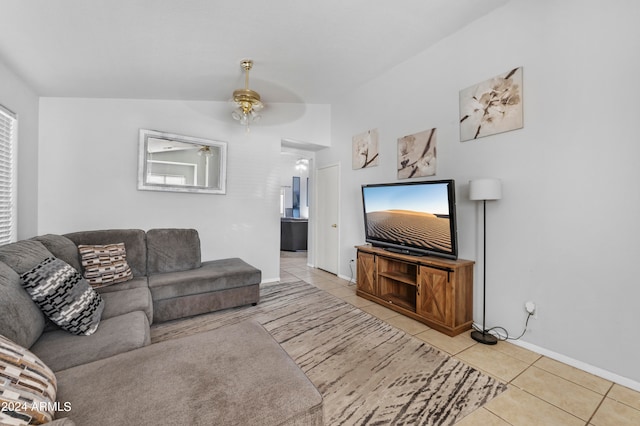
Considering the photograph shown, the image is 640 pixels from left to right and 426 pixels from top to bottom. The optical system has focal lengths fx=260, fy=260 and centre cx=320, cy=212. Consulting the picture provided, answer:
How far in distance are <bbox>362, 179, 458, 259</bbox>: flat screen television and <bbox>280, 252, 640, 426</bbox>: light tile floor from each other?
848 millimetres

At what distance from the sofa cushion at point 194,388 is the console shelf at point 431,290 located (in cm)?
187

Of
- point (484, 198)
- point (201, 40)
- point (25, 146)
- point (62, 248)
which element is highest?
point (201, 40)

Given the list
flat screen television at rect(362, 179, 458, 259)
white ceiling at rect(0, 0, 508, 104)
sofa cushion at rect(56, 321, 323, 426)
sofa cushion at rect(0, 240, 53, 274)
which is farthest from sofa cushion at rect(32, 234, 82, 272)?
flat screen television at rect(362, 179, 458, 259)

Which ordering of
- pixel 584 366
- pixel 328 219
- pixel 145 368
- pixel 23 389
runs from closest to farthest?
pixel 23 389 < pixel 145 368 < pixel 584 366 < pixel 328 219

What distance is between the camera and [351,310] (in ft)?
10.3

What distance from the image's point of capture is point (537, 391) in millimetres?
1774

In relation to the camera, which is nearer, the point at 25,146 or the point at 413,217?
the point at 25,146

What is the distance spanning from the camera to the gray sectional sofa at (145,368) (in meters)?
0.94

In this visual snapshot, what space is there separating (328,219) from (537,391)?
3636 millimetres

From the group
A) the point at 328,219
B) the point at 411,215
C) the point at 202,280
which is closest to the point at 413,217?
the point at 411,215

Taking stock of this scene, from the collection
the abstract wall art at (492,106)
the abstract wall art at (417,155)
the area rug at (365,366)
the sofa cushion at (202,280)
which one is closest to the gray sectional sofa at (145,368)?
the sofa cushion at (202,280)

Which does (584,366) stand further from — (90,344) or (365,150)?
(90,344)

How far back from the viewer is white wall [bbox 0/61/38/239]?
2416 mm

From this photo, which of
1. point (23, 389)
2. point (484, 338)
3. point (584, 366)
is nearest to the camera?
point (23, 389)
